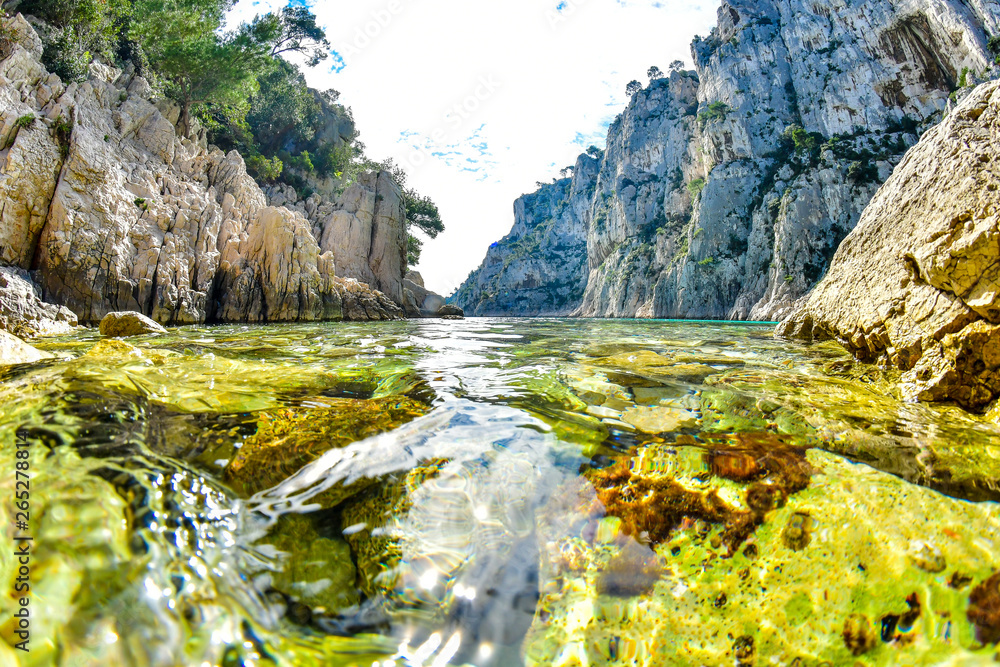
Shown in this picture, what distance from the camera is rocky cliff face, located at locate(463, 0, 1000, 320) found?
37.8 meters

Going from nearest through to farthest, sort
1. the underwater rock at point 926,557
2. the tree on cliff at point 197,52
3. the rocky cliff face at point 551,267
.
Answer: the underwater rock at point 926,557
the tree on cliff at point 197,52
the rocky cliff face at point 551,267

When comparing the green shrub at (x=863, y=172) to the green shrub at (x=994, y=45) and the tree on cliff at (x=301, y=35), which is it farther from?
the tree on cliff at (x=301, y=35)

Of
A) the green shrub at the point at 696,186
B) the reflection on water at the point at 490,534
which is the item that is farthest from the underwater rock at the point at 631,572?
the green shrub at the point at 696,186

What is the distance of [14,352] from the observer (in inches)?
125

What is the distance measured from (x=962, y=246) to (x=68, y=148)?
735 inches

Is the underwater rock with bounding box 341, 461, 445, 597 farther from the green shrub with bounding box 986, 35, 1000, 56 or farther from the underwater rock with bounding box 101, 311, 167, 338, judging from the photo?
the green shrub with bounding box 986, 35, 1000, 56

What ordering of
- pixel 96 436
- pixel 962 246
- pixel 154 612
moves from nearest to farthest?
pixel 154 612 < pixel 96 436 < pixel 962 246

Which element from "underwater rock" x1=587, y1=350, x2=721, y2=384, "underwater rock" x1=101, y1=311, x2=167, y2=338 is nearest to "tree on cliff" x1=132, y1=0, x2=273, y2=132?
"underwater rock" x1=101, y1=311, x2=167, y2=338

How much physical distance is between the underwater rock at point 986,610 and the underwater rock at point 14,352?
496 centimetres

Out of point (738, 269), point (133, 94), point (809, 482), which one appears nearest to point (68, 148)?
point (133, 94)

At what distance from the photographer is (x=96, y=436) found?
4.68 ft

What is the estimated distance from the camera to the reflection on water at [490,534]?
98 centimetres

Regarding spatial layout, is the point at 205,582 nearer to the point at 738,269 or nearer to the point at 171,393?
the point at 171,393

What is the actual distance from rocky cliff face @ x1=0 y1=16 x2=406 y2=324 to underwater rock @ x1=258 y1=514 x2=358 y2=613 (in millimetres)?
13988
